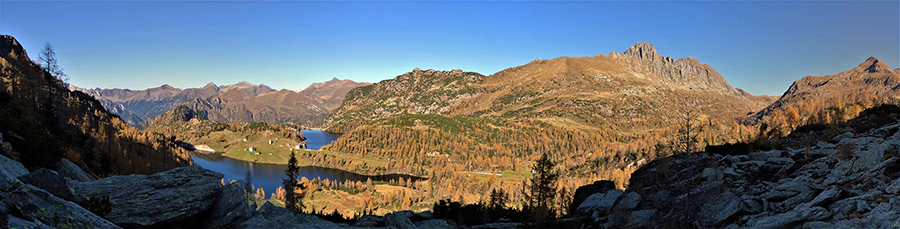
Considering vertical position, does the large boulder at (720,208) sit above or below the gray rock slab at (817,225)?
below

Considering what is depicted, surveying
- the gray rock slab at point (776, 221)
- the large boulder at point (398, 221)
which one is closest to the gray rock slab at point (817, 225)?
the gray rock slab at point (776, 221)

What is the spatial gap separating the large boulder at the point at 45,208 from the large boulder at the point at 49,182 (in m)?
3.45

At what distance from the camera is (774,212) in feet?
61.4

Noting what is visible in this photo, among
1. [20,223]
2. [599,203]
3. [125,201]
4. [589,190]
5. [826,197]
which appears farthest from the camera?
[589,190]

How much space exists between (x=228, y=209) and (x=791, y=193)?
34.2 metres

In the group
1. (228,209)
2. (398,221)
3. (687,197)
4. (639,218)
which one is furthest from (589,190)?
(228,209)

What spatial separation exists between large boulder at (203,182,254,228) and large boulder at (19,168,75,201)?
21.9ft

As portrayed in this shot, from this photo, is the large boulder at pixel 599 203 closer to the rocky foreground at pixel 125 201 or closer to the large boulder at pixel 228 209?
the rocky foreground at pixel 125 201

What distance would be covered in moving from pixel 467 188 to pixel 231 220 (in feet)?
579

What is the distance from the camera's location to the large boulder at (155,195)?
18.9m

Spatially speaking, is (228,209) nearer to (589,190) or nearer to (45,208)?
(45,208)

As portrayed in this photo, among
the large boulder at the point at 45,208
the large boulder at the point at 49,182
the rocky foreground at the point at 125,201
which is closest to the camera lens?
the large boulder at the point at 45,208

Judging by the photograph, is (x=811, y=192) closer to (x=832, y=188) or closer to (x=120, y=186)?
(x=832, y=188)

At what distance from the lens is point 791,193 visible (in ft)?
63.9
